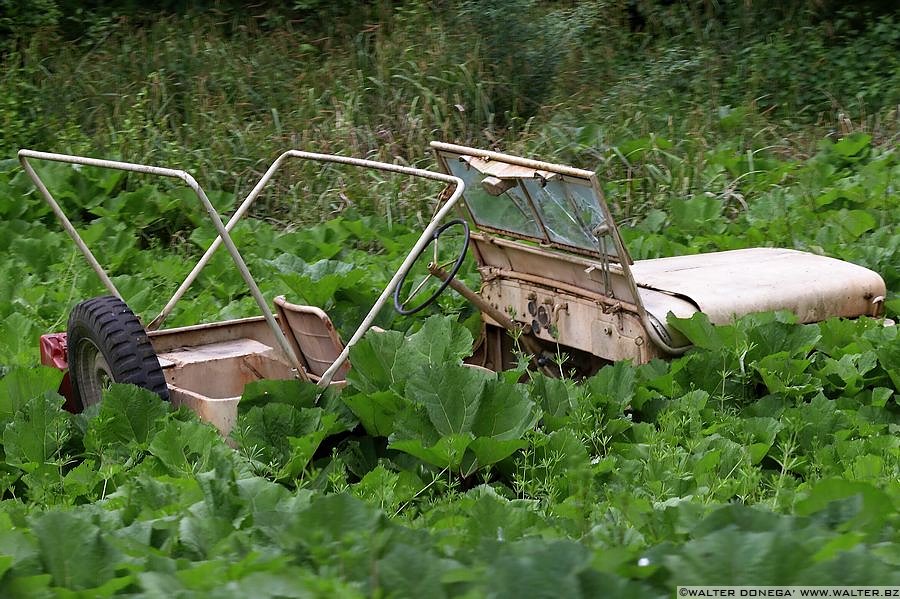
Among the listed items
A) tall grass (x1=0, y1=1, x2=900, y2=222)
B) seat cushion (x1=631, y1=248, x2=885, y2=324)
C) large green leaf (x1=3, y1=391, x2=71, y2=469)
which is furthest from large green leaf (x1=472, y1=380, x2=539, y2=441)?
tall grass (x1=0, y1=1, x2=900, y2=222)

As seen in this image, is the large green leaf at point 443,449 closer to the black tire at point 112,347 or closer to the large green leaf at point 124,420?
the large green leaf at point 124,420

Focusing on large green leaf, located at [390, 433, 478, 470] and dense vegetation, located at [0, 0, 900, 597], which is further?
large green leaf, located at [390, 433, 478, 470]

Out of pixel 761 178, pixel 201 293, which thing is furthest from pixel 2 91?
pixel 761 178

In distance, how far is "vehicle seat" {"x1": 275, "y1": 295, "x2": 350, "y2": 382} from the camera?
5146 millimetres

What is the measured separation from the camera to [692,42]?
1421cm

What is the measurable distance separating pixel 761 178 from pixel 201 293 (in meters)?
4.18

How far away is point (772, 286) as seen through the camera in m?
5.30

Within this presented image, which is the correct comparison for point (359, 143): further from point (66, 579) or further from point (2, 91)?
point (66, 579)

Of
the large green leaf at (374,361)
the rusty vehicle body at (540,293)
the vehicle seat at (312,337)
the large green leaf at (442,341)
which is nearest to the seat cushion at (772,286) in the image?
the rusty vehicle body at (540,293)

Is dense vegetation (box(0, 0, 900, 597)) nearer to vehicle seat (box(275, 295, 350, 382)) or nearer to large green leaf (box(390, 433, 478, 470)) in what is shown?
large green leaf (box(390, 433, 478, 470))

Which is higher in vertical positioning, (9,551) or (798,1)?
(9,551)

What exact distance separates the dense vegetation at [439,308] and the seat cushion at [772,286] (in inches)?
8.0

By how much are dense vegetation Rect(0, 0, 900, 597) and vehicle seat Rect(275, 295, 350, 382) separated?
41 centimetres

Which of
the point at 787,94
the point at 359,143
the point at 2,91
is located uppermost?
the point at 2,91
